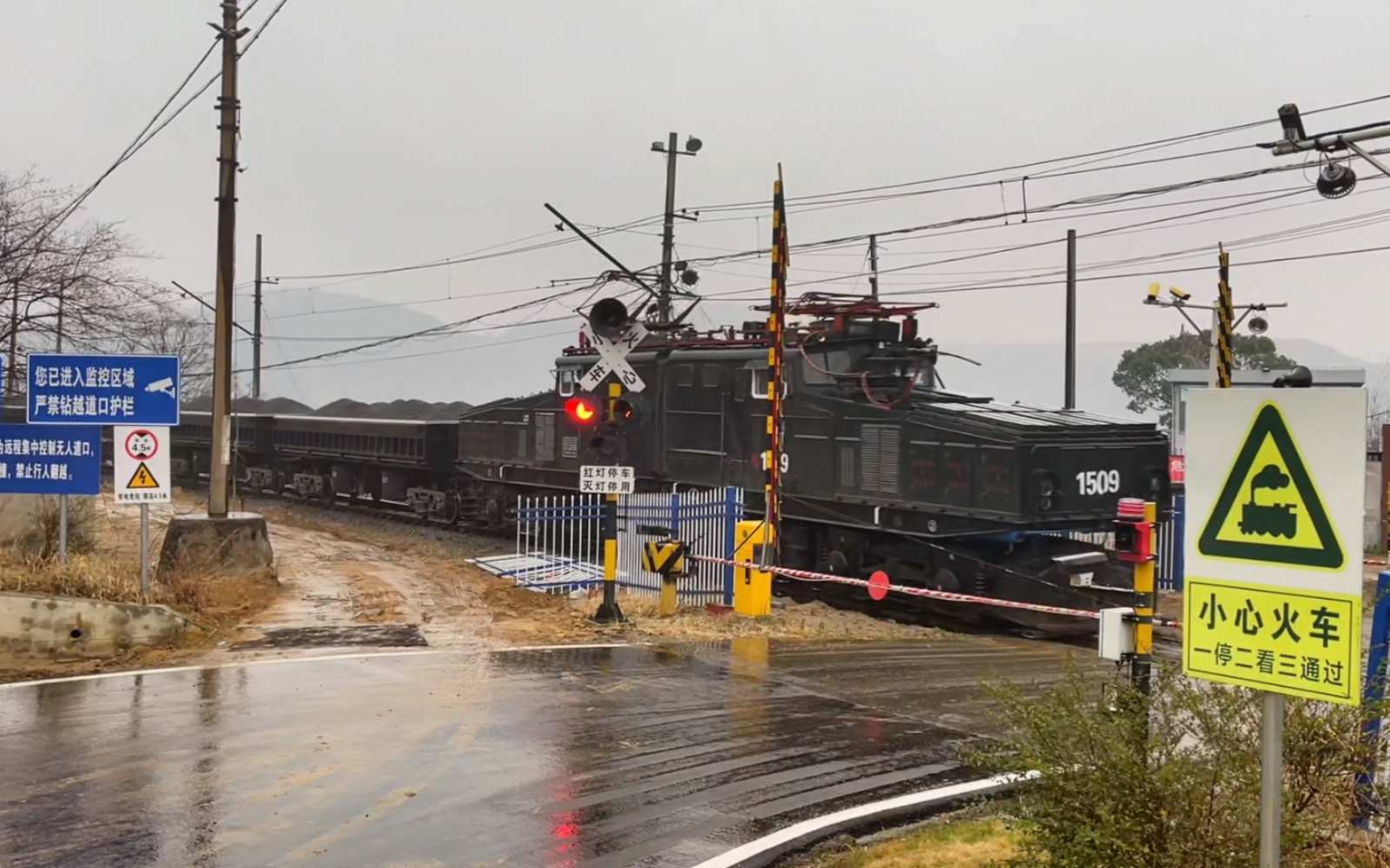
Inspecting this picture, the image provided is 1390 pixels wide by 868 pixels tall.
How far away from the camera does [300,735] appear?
8125 mm

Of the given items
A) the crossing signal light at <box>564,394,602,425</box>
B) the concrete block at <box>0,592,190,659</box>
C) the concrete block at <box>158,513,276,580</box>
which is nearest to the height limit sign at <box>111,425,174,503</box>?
the concrete block at <box>0,592,190,659</box>

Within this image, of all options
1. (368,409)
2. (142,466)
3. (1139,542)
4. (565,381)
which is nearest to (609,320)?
(142,466)

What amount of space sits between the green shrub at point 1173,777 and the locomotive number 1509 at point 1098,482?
30.2 feet

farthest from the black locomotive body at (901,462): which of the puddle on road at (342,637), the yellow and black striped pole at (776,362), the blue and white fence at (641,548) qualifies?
the puddle on road at (342,637)

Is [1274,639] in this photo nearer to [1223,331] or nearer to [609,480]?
[609,480]

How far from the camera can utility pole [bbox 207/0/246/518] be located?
1537 centimetres

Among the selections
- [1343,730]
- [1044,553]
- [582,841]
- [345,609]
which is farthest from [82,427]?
[1343,730]

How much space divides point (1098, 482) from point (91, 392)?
11146 millimetres

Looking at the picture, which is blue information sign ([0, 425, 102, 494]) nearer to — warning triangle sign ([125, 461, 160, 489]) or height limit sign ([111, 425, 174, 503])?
height limit sign ([111, 425, 174, 503])

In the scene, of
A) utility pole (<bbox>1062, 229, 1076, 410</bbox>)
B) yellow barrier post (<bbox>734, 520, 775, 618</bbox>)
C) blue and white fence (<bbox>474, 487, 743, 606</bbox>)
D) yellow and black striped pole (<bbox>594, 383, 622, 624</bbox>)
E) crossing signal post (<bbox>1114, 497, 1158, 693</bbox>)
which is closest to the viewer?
crossing signal post (<bbox>1114, 497, 1158, 693</bbox>)

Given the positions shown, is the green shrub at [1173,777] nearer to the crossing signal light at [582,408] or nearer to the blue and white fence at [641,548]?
the crossing signal light at [582,408]

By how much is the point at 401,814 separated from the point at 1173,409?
21.7 meters

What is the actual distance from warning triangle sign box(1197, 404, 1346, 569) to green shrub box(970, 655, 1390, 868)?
1123mm

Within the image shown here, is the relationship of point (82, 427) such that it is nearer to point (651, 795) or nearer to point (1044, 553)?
point (651, 795)
